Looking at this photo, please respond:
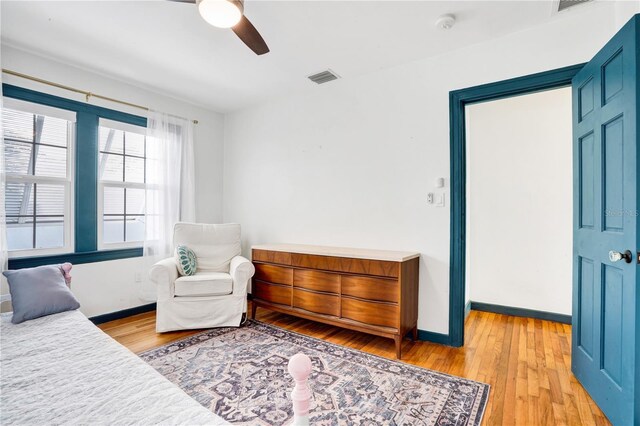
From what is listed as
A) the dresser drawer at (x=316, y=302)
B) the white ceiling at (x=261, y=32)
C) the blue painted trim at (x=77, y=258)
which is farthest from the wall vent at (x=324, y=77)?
the blue painted trim at (x=77, y=258)

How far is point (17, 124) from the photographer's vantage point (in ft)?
8.94

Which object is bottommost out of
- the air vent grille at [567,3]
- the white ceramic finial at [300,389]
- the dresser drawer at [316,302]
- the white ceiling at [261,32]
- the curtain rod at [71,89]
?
the dresser drawer at [316,302]

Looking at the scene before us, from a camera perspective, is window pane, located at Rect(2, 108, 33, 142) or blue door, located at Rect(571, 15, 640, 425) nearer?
blue door, located at Rect(571, 15, 640, 425)

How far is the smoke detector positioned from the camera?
2.18 meters

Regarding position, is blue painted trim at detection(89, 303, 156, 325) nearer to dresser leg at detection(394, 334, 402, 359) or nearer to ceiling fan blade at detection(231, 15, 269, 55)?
dresser leg at detection(394, 334, 402, 359)

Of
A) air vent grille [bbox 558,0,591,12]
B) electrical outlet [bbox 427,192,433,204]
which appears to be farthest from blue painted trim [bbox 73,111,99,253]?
air vent grille [bbox 558,0,591,12]

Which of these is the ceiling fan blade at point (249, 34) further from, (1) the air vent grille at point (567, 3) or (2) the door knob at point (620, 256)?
(2) the door knob at point (620, 256)

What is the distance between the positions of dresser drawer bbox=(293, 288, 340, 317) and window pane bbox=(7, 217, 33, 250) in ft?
8.15

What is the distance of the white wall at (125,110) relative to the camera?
2.82 metres

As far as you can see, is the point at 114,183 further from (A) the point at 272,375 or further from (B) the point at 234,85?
(A) the point at 272,375

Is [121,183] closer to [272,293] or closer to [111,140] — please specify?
[111,140]

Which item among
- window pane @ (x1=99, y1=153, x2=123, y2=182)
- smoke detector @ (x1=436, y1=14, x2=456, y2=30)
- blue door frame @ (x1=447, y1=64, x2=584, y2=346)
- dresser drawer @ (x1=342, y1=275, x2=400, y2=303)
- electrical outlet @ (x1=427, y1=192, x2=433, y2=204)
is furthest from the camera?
window pane @ (x1=99, y1=153, x2=123, y2=182)

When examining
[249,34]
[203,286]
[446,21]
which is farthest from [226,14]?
[203,286]

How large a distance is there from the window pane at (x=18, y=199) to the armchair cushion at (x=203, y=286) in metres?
1.50
